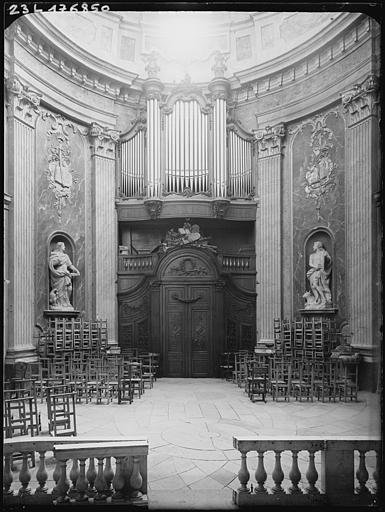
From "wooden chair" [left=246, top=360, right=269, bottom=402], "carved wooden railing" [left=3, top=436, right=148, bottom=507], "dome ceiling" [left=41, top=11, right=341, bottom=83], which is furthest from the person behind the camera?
"dome ceiling" [left=41, top=11, right=341, bottom=83]

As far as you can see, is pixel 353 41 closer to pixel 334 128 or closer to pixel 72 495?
pixel 334 128

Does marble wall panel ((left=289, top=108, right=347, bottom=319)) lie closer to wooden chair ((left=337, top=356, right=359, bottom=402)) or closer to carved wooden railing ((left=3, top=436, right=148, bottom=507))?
wooden chair ((left=337, top=356, right=359, bottom=402))

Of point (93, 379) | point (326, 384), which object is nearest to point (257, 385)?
point (326, 384)

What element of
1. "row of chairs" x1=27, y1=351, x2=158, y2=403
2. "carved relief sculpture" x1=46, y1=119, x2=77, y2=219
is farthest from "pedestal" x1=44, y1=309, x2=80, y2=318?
"carved relief sculpture" x1=46, y1=119, x2=77, y2=219

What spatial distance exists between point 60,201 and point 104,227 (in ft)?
5.55

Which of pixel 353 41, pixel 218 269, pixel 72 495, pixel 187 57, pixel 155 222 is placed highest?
pixel 187 57

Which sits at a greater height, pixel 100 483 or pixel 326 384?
pixel 100 483

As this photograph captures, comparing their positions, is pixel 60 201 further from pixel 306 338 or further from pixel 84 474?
pixel 84 474

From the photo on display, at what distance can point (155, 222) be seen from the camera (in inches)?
604

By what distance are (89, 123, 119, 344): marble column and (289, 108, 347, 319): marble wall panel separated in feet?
17.0

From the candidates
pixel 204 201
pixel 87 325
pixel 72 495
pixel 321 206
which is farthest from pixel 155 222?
pixel 72 495

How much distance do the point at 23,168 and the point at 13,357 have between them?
4332 mm

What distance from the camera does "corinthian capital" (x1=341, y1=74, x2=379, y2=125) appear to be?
439 inches

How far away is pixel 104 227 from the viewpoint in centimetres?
1468
